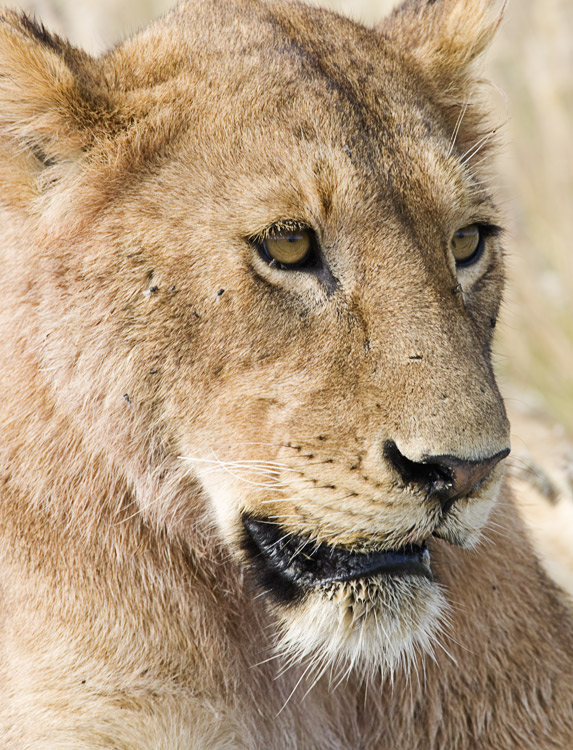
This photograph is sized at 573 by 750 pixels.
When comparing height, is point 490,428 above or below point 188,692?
above

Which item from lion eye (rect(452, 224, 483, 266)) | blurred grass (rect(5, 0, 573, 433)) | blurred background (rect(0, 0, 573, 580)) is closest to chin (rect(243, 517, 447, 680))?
lion eye (rect(452, 224, 483, 266))

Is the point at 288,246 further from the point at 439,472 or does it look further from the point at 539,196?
the point at 539,196

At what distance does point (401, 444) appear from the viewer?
2.47 m

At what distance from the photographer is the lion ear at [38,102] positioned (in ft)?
9.12

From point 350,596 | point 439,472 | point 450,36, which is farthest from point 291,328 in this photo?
point 450,36

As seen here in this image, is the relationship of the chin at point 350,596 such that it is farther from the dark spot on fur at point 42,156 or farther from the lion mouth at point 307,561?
the dark spot on fur at point 42,156

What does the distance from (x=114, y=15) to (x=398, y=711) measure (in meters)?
11.5

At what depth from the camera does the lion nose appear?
2.44m

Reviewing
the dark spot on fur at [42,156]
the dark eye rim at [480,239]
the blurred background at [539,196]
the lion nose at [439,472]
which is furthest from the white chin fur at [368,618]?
the blurred background at [539,196]

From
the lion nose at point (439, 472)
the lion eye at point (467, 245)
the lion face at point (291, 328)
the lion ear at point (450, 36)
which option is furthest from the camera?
the lion ear at point (450, 36)

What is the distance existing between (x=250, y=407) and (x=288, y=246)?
44 centimetres

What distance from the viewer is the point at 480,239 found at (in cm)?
316

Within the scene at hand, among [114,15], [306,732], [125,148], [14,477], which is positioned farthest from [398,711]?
[114,15]

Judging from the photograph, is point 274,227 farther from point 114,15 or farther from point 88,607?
point 114,15
